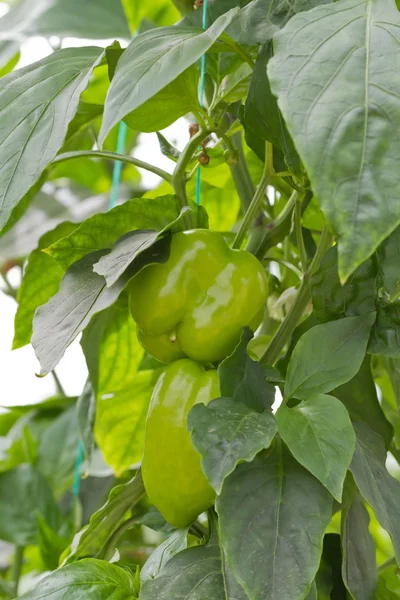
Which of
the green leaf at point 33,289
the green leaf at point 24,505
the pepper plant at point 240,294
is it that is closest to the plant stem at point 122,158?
the pepper plant at point 240,294

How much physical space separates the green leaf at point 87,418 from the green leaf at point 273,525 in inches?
13.2

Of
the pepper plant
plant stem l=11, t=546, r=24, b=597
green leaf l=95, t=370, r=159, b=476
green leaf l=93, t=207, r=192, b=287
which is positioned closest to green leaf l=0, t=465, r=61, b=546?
plant stem l=11, t=546, r=24, b=597

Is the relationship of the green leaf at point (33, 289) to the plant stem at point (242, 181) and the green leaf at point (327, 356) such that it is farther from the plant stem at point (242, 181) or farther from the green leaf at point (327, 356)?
the green leaf at point (327, 356)

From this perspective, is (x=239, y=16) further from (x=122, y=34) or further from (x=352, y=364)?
(x=122, y=34)

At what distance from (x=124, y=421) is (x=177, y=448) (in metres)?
0.32

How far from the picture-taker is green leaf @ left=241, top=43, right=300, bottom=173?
53 centimetres

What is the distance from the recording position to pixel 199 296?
554mm

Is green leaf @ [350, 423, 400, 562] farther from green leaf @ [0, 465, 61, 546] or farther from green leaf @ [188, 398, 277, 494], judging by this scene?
green leaf @ [0, 465, 61, 546]

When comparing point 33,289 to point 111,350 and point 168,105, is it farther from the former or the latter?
point 168,105

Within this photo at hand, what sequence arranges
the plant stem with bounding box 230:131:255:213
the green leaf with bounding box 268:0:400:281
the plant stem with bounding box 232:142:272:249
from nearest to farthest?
the green leaf with bounding box 268:0:400:281
the plant stem with bounding box 232:142:272:249
the plant stem with bounding box 230:131:255:213

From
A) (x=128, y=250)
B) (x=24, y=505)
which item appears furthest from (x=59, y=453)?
(x=128, y=250)

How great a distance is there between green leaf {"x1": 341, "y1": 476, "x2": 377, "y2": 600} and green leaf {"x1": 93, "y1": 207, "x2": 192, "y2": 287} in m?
0.24

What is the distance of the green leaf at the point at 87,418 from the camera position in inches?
31.7

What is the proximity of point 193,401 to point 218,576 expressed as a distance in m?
0.12
